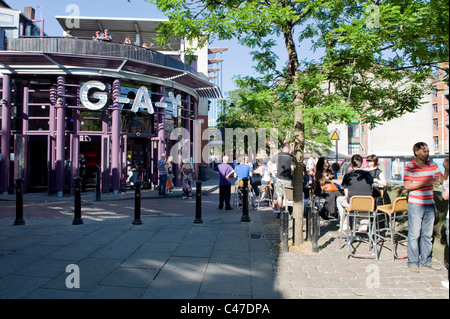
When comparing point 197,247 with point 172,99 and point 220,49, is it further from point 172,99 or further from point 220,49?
point 220,49

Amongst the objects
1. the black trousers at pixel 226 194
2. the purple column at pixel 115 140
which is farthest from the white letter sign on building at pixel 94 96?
the black trousers at pixel 226 194

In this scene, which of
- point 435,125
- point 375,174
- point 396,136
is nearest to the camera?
point 375,174

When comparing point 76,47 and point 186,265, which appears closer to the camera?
point 186,265

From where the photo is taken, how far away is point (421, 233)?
189 inches

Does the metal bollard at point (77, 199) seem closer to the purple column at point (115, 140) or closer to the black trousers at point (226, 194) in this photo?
the black trousers at point (226, 194)

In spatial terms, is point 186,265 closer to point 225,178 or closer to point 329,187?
point 329,187

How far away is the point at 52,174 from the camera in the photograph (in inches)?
542

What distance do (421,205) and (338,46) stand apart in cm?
289

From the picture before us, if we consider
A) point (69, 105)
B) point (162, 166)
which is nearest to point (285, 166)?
point (162, 166)

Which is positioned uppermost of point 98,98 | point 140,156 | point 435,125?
point 435,125

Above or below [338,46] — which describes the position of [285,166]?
below

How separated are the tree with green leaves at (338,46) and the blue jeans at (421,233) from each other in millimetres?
1687
